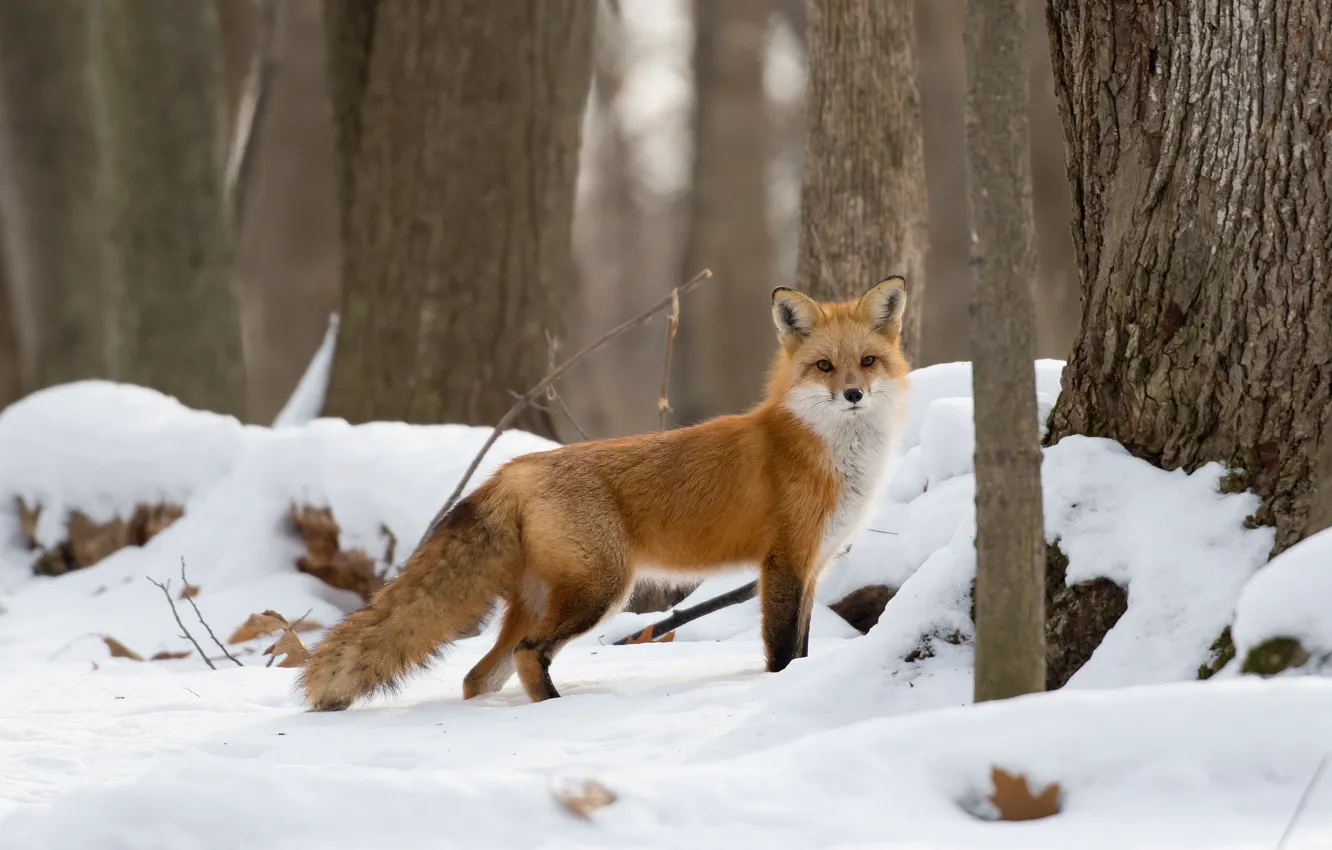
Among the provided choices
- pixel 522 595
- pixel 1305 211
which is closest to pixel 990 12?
pixel 1305 211

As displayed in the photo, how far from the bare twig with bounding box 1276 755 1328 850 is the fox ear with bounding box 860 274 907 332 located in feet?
11.0

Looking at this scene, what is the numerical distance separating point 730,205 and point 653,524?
15.9 metres

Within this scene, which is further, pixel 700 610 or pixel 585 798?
pixel 700 610

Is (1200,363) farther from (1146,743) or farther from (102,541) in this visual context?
(102,541)

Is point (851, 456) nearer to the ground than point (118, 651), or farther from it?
farther from it

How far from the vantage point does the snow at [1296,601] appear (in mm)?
3441

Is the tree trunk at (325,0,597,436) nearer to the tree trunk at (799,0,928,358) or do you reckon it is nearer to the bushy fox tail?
the tree trunk at (799,0,928,358)

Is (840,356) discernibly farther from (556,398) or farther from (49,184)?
(49,184)

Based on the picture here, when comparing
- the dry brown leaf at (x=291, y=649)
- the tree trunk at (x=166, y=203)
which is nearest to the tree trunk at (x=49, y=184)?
the tree trunk at (x=166, y=203)

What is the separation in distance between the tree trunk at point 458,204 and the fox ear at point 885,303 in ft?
12.8

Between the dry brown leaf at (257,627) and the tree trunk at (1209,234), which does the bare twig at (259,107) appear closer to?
the dry brown leaf at (257,627)

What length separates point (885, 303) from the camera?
6.14 meters

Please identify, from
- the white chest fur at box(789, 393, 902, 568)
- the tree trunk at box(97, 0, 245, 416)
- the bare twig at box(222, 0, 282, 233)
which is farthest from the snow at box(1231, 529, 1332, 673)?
the bare twig at box(222, 0, 282, 233)


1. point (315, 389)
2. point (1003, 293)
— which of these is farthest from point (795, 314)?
point (315, 389)
